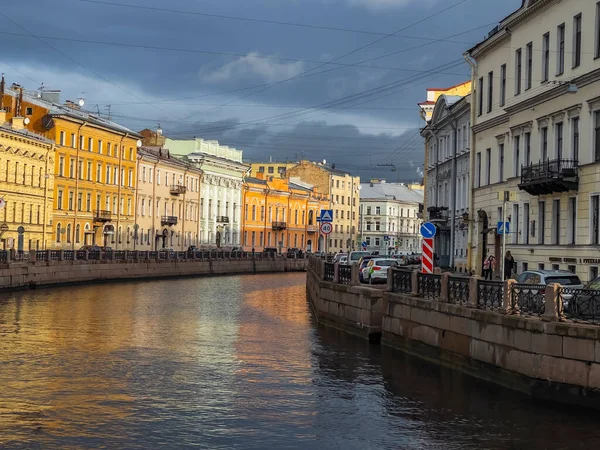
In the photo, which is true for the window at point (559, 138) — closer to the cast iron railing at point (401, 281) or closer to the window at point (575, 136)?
the window at point (575, 136)

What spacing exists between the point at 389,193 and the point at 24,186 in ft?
334

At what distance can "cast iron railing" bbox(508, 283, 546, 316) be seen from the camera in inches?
779

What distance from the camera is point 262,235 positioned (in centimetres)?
12675

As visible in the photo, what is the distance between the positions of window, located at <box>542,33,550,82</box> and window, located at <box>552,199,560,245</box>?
5.04 meters

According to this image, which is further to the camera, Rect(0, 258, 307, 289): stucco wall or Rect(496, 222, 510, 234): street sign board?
Rect(0, 258, 307, 289): stucco wall

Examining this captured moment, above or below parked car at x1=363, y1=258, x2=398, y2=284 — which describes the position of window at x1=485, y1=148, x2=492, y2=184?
above

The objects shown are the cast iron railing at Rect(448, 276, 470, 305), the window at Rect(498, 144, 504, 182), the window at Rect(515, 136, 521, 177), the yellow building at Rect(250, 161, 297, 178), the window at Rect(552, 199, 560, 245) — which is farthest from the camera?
the yellow building at Rect(250, 161, 297, 178)

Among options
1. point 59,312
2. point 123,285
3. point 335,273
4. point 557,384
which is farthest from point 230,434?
point 123,285

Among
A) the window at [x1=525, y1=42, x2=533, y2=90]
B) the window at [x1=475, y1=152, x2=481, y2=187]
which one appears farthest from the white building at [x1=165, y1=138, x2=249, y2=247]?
the window at [x1=525, y1=42, x2=533, y2=90]

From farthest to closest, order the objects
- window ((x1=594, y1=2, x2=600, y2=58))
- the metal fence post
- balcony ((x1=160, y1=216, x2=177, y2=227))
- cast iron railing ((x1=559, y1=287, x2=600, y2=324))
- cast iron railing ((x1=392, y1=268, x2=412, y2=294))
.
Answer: balcony ((x1=160, y1=216, x2=177, y2=227)) < window ((x1=594, y1=2, x2=600, y2=58)) < cast iron railing ((x1=392, y1=268, x2=412, y2=294)) < the metal fence post < cast iron railing ((x1=559, y1=287, x2=600, y2=324))

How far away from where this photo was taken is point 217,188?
11312 cm

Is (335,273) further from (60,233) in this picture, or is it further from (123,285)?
(60,233)

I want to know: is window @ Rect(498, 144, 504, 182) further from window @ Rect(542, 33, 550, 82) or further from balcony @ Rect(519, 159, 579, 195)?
window @ Rect(542, 33, 550, 82)

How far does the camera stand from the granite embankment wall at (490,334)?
731 inches
